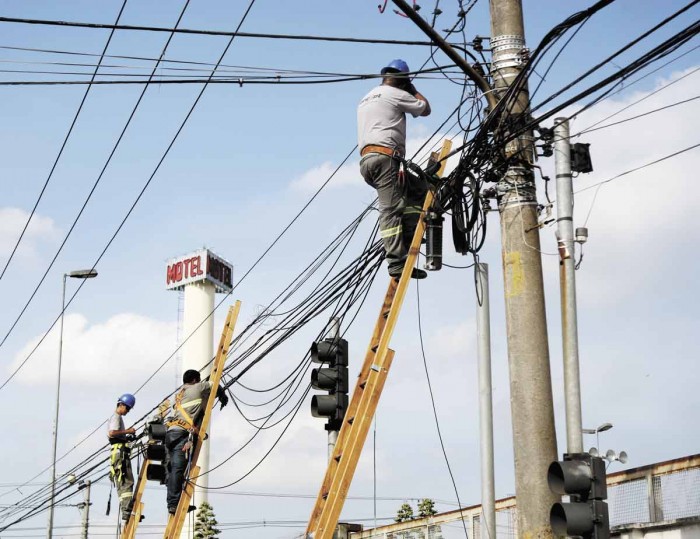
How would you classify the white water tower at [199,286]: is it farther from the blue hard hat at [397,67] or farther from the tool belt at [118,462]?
the blue hard hat at [397,67]

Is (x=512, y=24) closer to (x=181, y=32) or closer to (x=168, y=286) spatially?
(x=181, y=32)

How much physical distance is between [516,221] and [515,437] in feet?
6.82

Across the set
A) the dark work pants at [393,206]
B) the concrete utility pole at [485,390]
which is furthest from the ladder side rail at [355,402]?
the concrete utility pole at [485,390]

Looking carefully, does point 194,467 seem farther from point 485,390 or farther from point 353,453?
point 353,453

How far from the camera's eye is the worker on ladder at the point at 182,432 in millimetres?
16703

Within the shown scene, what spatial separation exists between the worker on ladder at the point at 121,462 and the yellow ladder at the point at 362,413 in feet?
30.5

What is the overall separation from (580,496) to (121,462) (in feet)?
40.3

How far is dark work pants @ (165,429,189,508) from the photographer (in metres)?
16.7

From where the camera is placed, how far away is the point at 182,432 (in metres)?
16.7

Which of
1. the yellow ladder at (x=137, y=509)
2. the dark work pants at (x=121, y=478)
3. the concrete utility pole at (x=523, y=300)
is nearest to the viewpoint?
the concrete utility pole at (x=523, y=300)

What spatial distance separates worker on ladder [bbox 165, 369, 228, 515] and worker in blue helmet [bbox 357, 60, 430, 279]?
251 inches

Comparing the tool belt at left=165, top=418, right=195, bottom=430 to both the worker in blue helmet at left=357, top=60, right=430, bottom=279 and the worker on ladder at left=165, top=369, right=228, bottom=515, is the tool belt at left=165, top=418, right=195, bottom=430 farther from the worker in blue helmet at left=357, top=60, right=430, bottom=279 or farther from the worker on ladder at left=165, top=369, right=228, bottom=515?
the worker in blue helmet at left=357, top=60, right=430, bottom=279

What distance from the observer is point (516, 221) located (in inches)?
403

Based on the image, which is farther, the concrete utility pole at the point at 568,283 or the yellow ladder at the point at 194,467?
the yellow ladder at the point at 194,467
